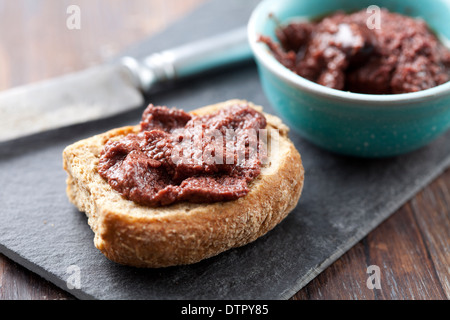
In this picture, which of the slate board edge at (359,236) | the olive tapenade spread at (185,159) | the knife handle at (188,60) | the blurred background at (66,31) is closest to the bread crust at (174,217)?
the olive tapenade spread at (185,159)

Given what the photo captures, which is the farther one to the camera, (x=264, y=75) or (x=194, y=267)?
(x=264, y=75)

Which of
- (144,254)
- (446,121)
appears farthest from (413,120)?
(144,254)

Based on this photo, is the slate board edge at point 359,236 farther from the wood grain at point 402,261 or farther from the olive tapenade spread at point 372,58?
the olive tapenade spread at point 372,58

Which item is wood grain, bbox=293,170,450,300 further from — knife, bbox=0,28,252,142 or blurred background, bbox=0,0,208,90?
blurred background, bbox=0,0,208,90

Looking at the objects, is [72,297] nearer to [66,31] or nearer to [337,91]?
[337,91]

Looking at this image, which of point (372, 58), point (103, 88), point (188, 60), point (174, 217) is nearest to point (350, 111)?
point (372, 58)

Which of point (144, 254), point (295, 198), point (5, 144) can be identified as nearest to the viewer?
point (144, 254)

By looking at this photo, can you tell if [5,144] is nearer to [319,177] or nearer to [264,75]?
[264,75]
